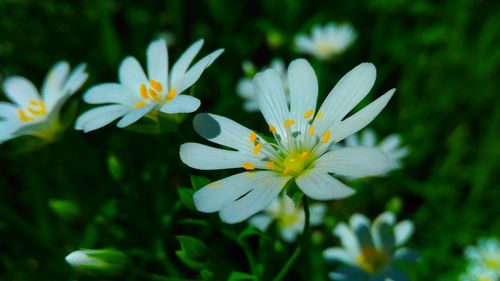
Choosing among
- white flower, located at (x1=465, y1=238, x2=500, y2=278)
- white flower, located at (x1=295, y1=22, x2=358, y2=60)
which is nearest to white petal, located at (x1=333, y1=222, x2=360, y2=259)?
white flower, located at (x1=465, y1=238, x2=500, y2=278)

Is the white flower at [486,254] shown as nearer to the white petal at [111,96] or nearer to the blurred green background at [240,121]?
the blurred green background at [240,121]

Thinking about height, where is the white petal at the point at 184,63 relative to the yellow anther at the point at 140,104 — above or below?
above

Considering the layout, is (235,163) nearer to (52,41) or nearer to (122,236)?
(122,236)

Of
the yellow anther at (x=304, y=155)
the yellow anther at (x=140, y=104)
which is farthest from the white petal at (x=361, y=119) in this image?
the yellow anther at (x=140, y=104)

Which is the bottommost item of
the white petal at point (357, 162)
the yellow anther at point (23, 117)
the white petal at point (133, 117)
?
the white petal at point (357, 162)

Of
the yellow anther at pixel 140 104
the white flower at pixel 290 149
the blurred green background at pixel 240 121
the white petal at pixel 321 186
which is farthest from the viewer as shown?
the blurred green background at pixel 240 121

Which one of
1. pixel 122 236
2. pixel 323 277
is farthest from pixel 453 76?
pixel 122 236

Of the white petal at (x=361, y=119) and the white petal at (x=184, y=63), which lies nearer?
the white petal at (x=361, y=119)

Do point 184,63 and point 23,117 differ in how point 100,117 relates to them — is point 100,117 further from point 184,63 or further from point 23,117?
point 23,117
